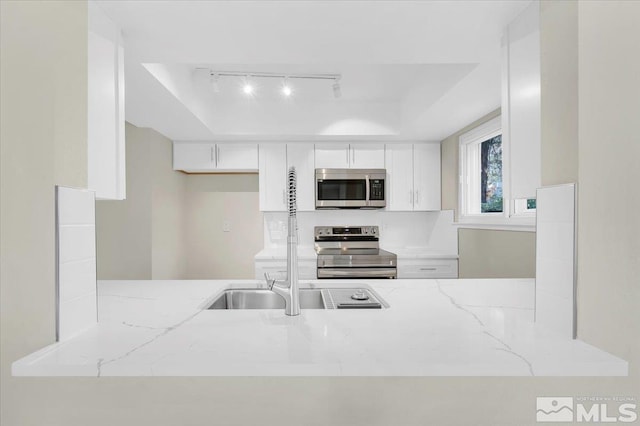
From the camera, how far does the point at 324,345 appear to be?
0.90 metres

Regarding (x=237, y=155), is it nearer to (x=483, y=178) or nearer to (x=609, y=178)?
(x=483, y=178)

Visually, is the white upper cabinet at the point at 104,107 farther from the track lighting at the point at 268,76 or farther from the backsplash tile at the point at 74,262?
the track lighting at the point at 268,76

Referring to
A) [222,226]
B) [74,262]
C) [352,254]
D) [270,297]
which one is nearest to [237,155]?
[222,226]

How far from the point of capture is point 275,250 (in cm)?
354

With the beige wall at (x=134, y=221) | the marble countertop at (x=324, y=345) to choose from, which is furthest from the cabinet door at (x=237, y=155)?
the marble countertop at (x=324, y=345)

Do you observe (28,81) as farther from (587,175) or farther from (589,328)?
(589,328)

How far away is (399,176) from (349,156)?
560 millimetres

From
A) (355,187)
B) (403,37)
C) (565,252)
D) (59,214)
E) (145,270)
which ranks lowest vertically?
(145,270)

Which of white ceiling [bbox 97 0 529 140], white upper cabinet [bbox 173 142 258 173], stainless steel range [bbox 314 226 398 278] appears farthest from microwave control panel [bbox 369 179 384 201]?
white upper cabinet [bbox 173 142 258 173]

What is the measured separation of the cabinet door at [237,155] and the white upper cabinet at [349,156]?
65 centimetres

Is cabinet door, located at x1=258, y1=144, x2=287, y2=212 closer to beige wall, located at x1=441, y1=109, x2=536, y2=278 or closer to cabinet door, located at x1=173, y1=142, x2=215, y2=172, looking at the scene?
cabinet door, located at x1=173, y1=142, x2=215, y2=172

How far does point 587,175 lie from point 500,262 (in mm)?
1677

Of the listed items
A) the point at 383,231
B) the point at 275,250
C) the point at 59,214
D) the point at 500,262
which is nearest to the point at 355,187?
the point at 383,231

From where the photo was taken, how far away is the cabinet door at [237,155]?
3393mm
